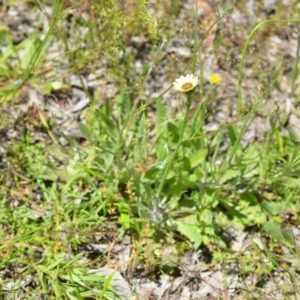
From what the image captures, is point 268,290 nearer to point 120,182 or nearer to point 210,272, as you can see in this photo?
point 210,272

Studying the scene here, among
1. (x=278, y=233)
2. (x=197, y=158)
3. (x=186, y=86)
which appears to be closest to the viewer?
(x=186, y=86)

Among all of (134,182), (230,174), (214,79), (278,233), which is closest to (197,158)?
(230,174)

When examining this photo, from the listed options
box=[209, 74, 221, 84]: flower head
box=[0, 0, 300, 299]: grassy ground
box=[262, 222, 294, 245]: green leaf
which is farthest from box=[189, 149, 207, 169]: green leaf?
box=[209, 74, 221, 84]: flower head

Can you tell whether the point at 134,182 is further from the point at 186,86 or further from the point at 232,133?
the point at 186,86

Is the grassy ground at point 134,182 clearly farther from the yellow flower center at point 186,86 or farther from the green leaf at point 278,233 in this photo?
the yellow flower center at point 186,86

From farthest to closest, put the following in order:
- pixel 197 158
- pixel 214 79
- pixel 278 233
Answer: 1. pixel 214 79
2. pixel 197 158
3. pixel 278 233

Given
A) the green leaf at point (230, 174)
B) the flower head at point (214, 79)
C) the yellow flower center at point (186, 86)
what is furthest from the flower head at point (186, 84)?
the flower head at point (214, 79)

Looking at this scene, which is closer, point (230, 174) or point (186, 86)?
point (186, 86)

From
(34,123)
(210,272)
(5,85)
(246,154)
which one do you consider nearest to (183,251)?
(210,272)

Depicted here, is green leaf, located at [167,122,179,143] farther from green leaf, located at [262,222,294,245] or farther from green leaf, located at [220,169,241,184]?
green leaf, located at [262,222,294,245]
